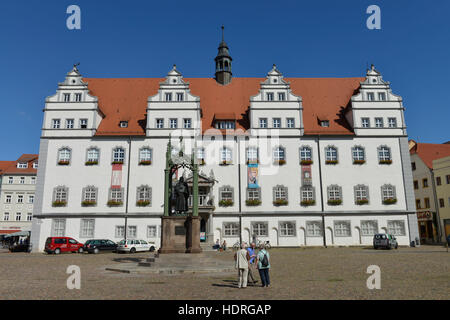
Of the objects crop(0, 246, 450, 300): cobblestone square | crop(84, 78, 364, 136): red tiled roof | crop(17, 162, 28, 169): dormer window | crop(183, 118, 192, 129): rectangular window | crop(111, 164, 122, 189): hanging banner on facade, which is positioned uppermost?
crop(84, 78, 364, 136): red tiled roof

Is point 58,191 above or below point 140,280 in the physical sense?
above

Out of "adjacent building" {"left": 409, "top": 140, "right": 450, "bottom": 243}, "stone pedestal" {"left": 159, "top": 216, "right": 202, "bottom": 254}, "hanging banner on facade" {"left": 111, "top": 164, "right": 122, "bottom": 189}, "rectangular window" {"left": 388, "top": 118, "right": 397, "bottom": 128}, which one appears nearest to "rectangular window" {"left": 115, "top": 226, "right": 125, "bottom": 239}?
"hanging banner on facade" {"left": 111, "top": 164, "right": 122, "bottom": 189}

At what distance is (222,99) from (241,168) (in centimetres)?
909

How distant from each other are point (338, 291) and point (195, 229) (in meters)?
8.17

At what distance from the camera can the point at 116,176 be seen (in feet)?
108

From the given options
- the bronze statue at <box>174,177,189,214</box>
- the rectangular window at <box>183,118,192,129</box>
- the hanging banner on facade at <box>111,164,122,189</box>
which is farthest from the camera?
the rectangular window at <box>183,118,192,129</box>

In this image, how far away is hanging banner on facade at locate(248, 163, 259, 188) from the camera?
32.7m

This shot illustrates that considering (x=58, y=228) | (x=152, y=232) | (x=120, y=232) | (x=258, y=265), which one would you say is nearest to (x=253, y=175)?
(x=152, y=232)

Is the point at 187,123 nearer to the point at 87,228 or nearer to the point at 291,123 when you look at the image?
the point at 291,123

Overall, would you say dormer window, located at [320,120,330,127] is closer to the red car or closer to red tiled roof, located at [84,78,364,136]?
red tiled roof, located at [84,78,364,136]

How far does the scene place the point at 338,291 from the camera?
915 centimetres

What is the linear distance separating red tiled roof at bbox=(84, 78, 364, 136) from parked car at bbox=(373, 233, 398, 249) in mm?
10024

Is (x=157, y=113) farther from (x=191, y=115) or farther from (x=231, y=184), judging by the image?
(x=231, y=184)
